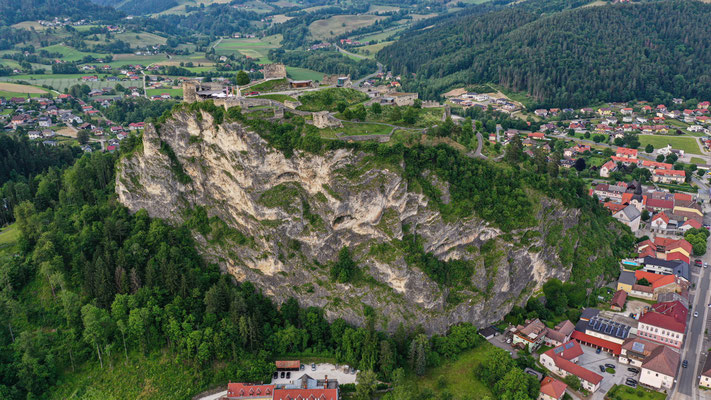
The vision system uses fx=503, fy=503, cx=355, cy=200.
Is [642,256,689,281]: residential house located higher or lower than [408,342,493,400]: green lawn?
lower

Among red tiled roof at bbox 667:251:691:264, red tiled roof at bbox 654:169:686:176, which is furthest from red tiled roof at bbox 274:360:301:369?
red tiled roof at bbox 654:169:686:176

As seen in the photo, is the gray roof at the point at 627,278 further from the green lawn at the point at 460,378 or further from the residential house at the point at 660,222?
the green lawn at the point at 460,378

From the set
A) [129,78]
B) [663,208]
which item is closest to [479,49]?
[663,208]

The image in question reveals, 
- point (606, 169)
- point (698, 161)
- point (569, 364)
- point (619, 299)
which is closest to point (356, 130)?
point (569, 364)

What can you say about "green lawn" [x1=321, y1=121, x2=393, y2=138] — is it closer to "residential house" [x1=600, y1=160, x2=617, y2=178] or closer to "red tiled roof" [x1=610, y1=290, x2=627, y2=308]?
"red tiled roof" [x1=610, y1=290, x2=627, y2=308]

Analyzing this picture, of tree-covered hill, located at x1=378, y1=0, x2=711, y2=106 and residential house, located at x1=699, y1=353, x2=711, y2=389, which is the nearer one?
residential house, located at x1=699, y1=353, x2=711, y2=389

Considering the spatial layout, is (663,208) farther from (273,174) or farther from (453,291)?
(273,174)
